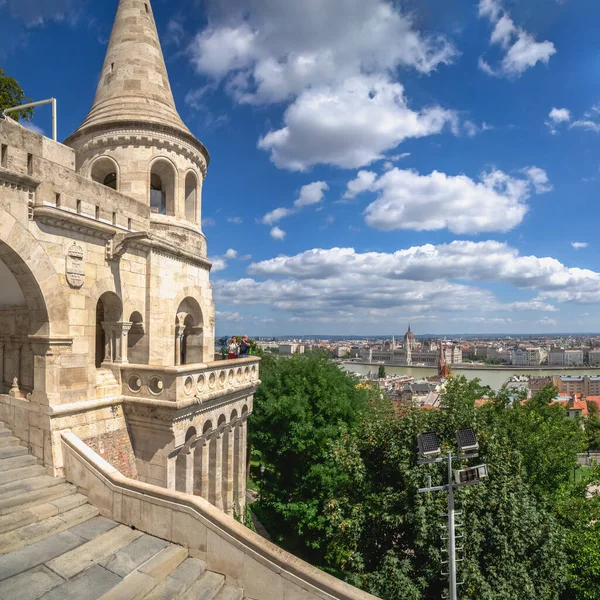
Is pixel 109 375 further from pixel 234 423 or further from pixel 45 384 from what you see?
pixel 234 423

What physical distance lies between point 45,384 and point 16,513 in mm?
2443

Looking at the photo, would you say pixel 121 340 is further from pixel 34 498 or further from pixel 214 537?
pixel 214 537

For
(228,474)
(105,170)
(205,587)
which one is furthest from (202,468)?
(105,170)

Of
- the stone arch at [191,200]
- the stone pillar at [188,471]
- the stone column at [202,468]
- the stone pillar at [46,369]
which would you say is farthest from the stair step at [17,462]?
the stone arch at [191,200]

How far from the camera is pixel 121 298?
1042 cm

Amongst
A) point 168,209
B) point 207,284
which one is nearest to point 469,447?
point 207,284

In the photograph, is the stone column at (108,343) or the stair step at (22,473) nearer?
the stair step at (22,473)

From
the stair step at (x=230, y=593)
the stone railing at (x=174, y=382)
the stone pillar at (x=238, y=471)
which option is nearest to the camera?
the stair step at (x=230, y=593)

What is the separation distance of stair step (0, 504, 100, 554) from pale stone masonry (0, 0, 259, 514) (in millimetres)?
1229

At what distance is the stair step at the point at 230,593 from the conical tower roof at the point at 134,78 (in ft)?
40.1

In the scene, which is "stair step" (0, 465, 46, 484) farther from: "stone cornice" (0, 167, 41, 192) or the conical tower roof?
the conical tower roof

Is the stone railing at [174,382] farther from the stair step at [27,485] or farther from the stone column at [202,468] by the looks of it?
the stair step at [27,485]

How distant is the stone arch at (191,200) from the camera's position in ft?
48.9

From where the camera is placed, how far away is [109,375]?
10016 mm
